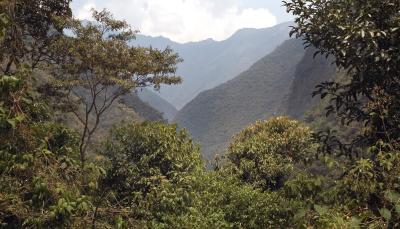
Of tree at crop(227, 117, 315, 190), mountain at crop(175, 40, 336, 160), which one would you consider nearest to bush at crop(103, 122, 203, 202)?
tree at crop(227, 117, 315, 190)

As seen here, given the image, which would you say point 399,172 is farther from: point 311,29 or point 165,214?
point 165,214

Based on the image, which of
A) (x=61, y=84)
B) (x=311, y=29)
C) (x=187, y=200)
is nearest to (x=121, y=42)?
(x=61, y=84)

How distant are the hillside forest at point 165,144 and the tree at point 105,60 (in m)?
0.06

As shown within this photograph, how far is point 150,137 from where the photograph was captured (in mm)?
19250

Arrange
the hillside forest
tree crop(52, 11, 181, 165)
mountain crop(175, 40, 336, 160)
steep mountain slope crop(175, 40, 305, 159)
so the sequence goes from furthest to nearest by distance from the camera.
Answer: steep mountain slope crop(175, 40, 305, 159)
mountain crop(175, 40, 336, 160)
tree crop(52, 11, 181, 165)
the hillside forest

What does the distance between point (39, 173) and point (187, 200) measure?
10001 millimetres

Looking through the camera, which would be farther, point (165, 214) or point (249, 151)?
point (249, 151)

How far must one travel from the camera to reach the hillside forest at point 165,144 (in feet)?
23.0

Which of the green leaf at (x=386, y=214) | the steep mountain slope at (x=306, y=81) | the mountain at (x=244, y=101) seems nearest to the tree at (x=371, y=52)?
the green leaf at (x=386, y=214)

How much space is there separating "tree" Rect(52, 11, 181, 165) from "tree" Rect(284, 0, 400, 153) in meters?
10.8

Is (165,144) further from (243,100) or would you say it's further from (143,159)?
(243,100)

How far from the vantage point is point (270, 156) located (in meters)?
30.2

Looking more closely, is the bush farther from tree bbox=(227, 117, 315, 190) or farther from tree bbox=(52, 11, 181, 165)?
tree bbox=(227, 117, 315, 190)

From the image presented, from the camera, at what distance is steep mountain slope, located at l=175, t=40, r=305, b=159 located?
505 feet
